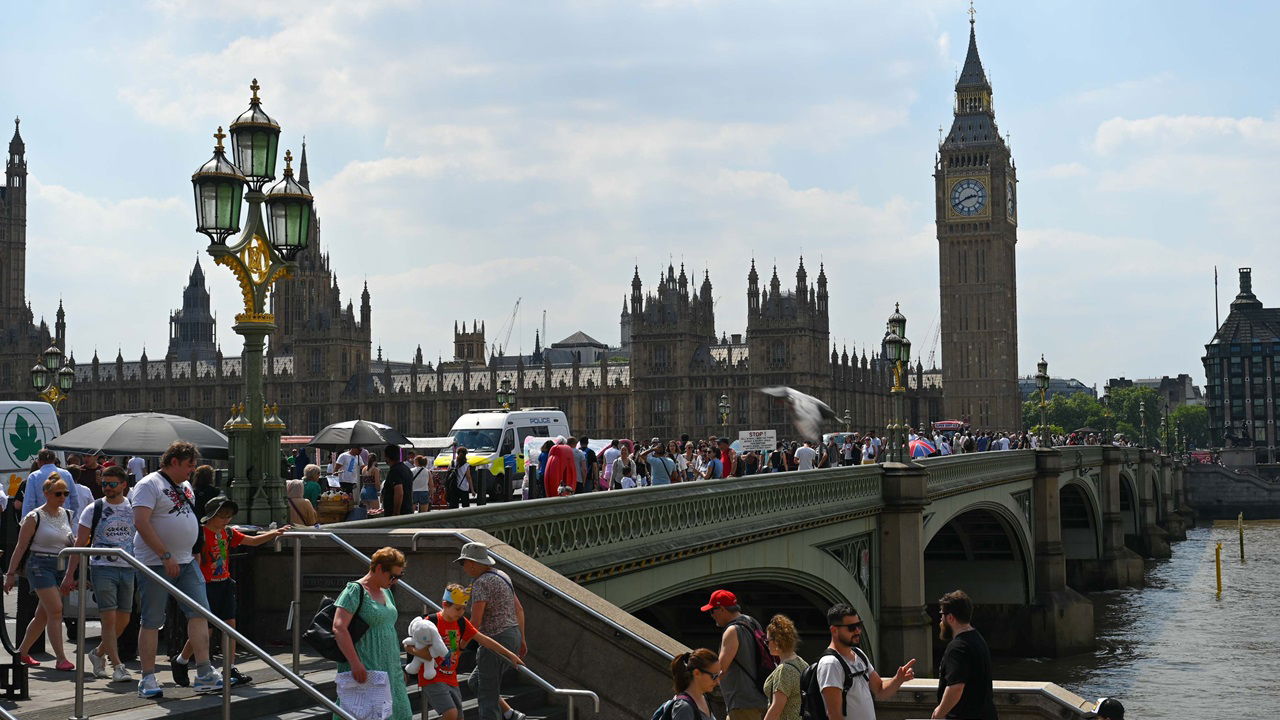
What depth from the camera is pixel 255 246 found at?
13086 mm

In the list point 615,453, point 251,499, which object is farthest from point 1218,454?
point 251,499

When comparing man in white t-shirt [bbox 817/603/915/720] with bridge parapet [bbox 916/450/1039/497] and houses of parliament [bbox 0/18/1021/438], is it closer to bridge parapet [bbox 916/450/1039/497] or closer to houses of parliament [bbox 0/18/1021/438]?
bridge parapet [bbox 916/450/1039/497]

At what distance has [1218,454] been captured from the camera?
458 feet

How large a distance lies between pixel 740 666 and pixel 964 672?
1.68 m

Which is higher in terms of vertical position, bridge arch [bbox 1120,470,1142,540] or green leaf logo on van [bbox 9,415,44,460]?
green leaf logo on van [bbox 9,415,44,460]

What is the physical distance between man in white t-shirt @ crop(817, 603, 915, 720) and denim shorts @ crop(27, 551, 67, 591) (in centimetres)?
626

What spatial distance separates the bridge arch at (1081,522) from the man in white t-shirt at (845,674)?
53.2 meters

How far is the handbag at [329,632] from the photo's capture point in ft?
27.3

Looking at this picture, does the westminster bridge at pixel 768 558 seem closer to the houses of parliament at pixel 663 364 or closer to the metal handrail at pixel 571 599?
the metal handrail at pixel 571 599

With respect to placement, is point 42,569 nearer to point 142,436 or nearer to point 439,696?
point 439,696

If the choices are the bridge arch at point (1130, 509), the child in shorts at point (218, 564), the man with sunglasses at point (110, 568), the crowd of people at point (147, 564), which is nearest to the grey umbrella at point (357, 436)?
the crowd of people at point (147, 564)

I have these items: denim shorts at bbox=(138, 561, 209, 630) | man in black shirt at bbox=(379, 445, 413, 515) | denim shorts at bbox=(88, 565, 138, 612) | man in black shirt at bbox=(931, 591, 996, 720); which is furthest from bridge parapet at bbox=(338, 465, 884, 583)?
man in black shirt at bbox=(931, 591, 996, 720)

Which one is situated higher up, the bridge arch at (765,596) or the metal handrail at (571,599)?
the metal handrail at (571,599)

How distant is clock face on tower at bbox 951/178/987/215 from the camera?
12950cm
